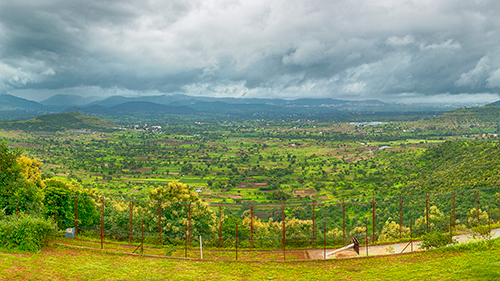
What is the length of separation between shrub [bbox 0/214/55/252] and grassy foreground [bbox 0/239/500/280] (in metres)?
0.74

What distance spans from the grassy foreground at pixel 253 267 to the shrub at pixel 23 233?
29.0 inches

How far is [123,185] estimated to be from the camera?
3760 inches

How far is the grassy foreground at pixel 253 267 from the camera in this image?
15672 mm

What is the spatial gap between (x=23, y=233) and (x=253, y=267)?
1328 centimetres

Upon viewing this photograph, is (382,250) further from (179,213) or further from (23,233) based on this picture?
(23,233)

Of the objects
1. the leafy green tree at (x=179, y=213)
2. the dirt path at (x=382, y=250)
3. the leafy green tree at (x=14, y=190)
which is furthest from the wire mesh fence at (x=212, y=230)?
the leafy green tree at (x=14, y=190)

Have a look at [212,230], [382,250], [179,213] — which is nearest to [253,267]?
[382,250]

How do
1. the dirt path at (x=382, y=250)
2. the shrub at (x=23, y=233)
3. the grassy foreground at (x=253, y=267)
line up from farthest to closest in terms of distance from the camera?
the dirt path at (x=382, y=250), the shrub at (x=23, y=233), the grassy foreground at (x=253, y=267)

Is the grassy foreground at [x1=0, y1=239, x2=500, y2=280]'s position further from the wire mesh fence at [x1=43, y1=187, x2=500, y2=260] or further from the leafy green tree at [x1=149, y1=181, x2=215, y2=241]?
the leafy green tree at [x1=149, y1=181, x2=215, y2=241]

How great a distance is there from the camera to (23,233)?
18469 millimetres

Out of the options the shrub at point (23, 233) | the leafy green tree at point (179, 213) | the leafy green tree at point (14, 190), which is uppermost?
the leafy green tree at point (14, 190)

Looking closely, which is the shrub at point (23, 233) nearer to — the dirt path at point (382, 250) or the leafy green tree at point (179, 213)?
the leafy green tree at point (179, 213)

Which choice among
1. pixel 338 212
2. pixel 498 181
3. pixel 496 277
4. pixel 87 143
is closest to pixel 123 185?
pixel 338 212

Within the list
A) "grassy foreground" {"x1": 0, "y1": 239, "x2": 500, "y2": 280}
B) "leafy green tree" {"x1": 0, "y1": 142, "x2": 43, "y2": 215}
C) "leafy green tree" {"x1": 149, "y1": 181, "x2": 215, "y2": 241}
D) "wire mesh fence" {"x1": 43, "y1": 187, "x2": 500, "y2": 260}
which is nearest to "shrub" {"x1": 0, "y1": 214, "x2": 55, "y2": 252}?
"grassy foreground" {"x1": 0, "y1": 239, "x2": 500, "y2": 280}
